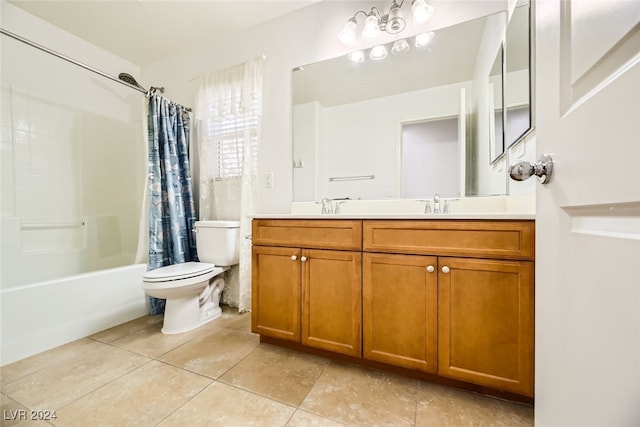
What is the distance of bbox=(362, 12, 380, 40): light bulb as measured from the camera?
1628mm

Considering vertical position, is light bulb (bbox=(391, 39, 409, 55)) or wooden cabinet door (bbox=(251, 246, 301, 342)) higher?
light bulb (bbox=(391, 39, 409, 55))

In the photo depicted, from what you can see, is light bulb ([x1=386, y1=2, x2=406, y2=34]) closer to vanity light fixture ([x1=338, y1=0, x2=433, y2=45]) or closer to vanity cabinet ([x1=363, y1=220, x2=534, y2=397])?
vanity light fixture ([x1=338, y1=0, x2=433, y2=45])

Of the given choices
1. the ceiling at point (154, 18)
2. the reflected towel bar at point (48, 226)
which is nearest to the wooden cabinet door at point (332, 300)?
the ceiling at point (154, 18)

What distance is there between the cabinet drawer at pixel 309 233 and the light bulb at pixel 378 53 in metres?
1.18

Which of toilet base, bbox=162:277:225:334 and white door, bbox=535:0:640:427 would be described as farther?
toilet base, bbox=162:277:225:334

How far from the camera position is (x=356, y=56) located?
1.75m

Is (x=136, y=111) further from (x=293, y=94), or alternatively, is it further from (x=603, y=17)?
(x=603, y=17)

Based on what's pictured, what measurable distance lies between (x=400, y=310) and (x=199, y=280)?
134 cm

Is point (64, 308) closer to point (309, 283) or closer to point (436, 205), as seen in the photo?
point (309, 283)

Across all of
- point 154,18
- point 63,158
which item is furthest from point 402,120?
point 63,158

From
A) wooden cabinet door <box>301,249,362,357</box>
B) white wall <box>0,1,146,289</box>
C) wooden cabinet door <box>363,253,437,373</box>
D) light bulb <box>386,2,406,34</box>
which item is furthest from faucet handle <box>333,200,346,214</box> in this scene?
white wall <box>0,1,146,289</box>

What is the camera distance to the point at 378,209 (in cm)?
168

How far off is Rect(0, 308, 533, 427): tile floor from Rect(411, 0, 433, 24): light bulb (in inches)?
79.7

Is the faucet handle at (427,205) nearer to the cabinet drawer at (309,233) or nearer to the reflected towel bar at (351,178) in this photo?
the reflected towel bar at (351,178)
